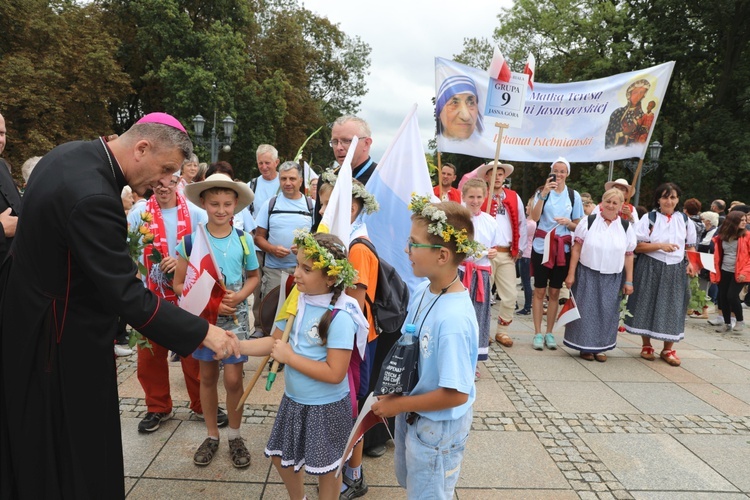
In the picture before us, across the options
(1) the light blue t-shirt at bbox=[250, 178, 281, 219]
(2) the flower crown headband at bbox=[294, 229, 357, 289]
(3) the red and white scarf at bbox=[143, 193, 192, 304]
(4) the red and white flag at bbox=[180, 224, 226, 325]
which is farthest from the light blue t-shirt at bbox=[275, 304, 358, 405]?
(1) the light blue t-shirt at bbox=[250, 178, 281, 219]

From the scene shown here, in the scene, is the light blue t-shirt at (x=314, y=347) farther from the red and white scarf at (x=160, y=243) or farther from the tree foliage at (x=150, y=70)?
the tree foliage at (x=150, y=70)

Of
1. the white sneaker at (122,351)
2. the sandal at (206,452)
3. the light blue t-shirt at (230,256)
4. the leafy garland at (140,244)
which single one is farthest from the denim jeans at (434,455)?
the white sneaker at (122,351)

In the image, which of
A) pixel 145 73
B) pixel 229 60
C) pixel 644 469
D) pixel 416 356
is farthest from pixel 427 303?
pixel 145 73

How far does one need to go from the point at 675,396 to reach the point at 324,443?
4.14 m

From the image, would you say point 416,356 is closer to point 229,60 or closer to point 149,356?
point 149,356

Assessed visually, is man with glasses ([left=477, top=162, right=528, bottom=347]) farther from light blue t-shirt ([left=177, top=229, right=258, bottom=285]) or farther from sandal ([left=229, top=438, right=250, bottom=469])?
sandal ([left=229, top=438, right=250, bottom=469])

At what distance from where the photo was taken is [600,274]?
240 inches

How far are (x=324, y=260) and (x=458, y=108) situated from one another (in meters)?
4.50

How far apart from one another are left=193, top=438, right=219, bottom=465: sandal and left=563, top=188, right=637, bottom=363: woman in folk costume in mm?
4422

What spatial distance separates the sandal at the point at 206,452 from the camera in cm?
334

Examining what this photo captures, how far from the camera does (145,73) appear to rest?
25.7 meters

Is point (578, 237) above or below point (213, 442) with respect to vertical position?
above

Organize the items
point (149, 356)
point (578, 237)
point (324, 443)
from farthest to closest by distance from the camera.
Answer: point (578, 237) < point (149, 356) < point (324, 443)

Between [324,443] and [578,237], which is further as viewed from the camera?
[578,237]
